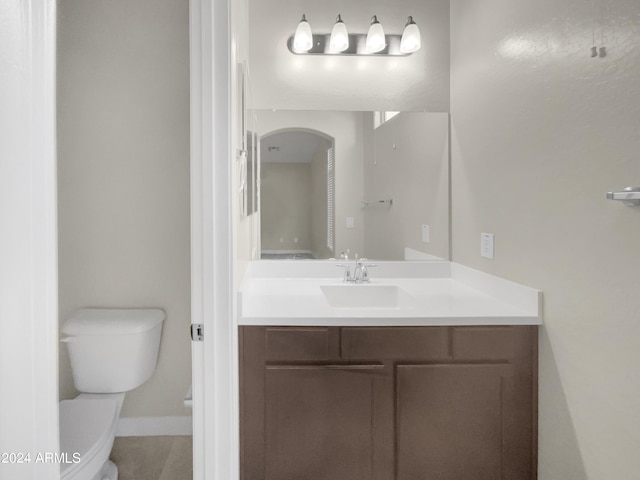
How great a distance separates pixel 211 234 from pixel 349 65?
1.41 metres

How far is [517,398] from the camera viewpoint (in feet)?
4.64

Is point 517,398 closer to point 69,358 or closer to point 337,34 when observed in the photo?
point 337,34

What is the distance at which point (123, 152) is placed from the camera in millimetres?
2189

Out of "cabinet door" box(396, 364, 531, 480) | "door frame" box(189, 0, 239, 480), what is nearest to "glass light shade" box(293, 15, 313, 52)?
"door frame" box(189, 0, 239, 480)

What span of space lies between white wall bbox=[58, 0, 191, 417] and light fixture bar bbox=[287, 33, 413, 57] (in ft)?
2.30

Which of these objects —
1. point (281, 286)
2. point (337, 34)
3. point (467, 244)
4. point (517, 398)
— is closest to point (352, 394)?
point (517, 398)

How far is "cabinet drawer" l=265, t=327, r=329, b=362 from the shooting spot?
141 cm

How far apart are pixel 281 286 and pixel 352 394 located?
724 millimetres

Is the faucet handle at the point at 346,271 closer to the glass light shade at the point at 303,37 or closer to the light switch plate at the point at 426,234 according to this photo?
the light switch plate at the point at 426,234

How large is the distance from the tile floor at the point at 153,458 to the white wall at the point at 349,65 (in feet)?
6.22

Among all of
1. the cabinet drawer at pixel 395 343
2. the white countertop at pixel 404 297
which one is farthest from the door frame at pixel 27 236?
the cabinet drawer at pixel 395 343

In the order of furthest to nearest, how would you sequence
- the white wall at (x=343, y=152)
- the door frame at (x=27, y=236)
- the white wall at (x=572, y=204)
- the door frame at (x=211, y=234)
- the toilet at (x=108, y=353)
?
the white wall at (x=343, y=152) → the toilet at (x=108, y=353) → the door frame at (x=211, y=234) → the white wall at (x=572, y=204) → the door frame at (x=27, y=236)

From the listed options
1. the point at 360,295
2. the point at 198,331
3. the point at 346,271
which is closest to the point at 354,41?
the point at 346,271

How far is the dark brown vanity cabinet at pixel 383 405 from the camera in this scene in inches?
55.6
